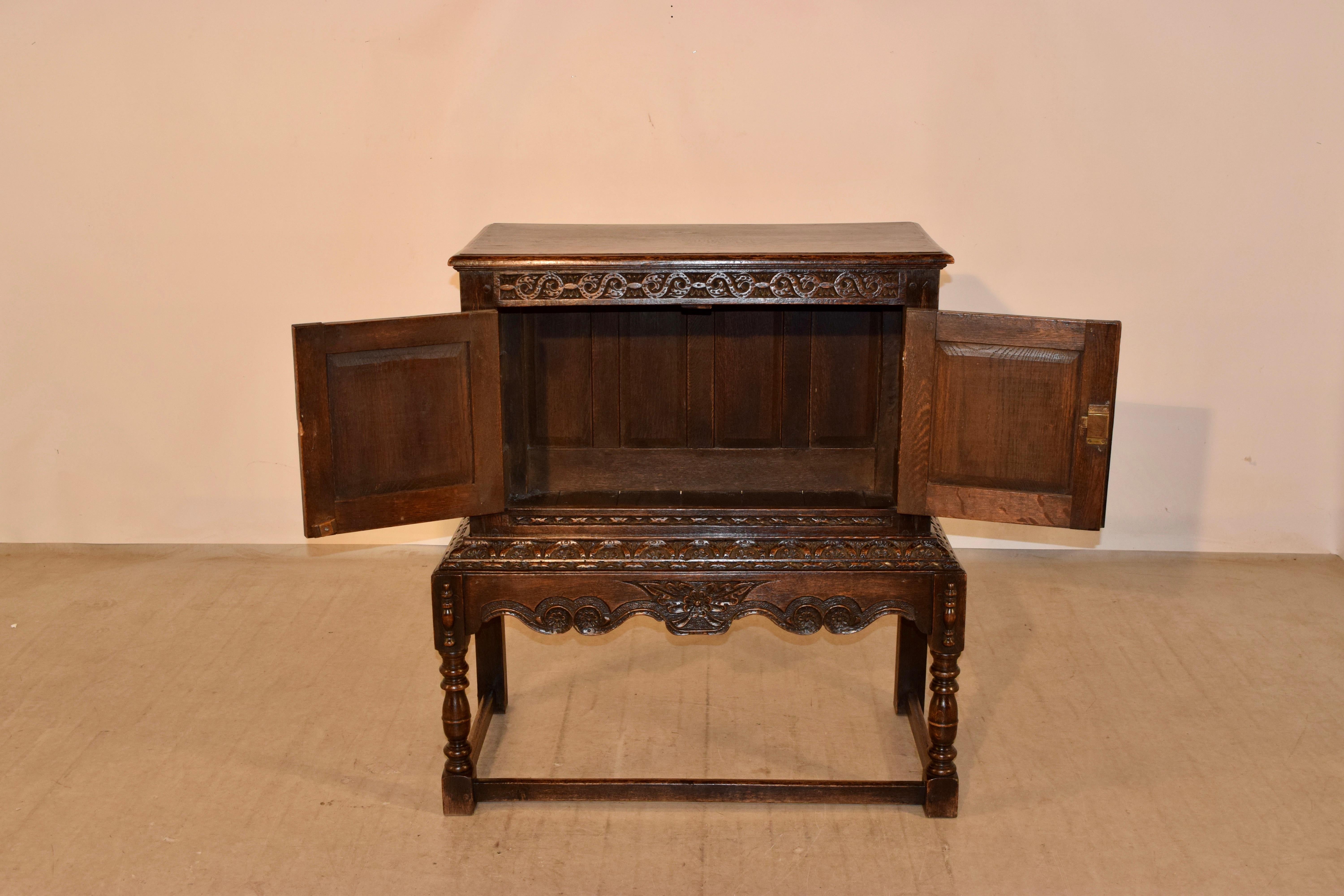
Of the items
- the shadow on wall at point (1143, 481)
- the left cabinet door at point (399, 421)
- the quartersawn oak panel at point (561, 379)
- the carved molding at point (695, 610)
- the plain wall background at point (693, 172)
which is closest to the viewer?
the left cabinet door at point (399, 421)

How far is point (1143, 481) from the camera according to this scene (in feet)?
12.7

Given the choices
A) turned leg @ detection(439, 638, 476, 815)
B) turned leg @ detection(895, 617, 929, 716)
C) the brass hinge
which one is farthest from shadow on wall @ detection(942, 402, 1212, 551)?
turned leg @ detection(439, 638, 476, 815)

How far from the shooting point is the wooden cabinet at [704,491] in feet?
7.27

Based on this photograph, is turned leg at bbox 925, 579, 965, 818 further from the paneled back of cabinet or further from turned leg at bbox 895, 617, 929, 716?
the paneled back of cabinet

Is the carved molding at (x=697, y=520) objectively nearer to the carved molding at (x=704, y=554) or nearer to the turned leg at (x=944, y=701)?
the carved molding at (x=704, y=554)

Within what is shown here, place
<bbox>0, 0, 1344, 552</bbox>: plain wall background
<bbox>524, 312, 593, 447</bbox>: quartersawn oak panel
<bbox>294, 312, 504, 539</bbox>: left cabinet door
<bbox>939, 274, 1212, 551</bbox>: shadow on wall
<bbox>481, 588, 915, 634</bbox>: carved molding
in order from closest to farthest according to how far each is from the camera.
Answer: <bbox>294, 312, 504, 539</bbox>: left cabinet door → <bbox>481, 588, 915, 634</bbox>: carved molding → <bbox>524, 312, 593, 447</bbox>: quartersawn oak panel → <bbox>0, 0, 1344, 552</bbox>: plain wall background → <bbox>939, 274, 1212, 551</bbox>: shadow on wall

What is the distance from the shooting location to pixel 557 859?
2.32m

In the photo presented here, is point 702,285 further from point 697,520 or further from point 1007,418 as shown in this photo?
point 1007,418

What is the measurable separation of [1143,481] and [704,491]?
73.5 inches

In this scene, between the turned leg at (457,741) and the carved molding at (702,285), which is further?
the turned leg at (457,741)

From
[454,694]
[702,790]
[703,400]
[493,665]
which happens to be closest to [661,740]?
[702,790]

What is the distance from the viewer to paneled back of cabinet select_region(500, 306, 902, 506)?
Answer: 283 centimetres

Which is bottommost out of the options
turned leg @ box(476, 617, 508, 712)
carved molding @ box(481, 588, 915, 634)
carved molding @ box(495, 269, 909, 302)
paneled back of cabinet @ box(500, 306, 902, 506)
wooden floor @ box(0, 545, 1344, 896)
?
wooden floor @ box(0, 545, 1344, 896)

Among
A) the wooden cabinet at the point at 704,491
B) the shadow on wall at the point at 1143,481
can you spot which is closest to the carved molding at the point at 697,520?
the wooden cabinet at the point at 704,491
